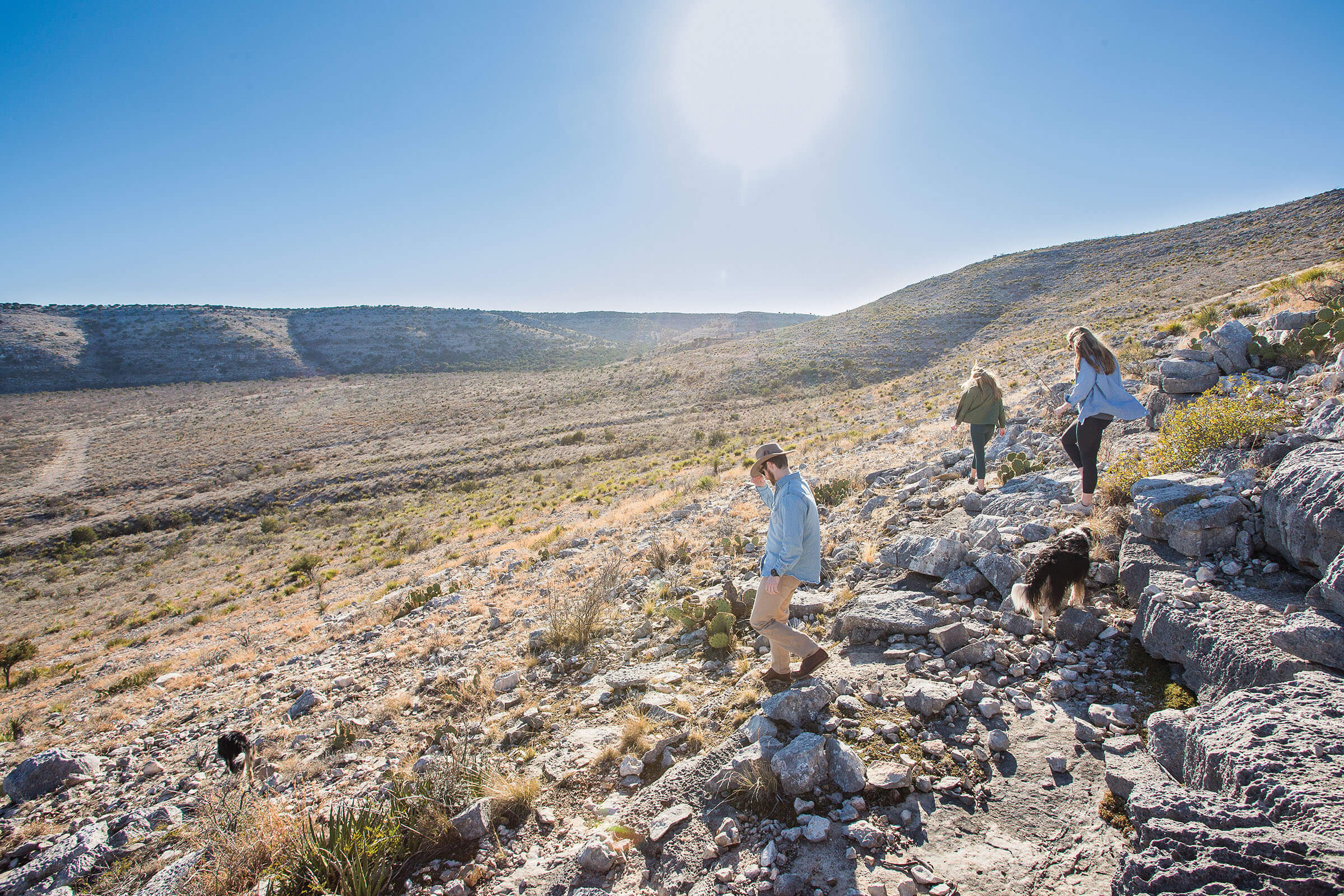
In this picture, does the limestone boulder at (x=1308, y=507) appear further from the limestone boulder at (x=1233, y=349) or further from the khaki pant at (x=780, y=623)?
the limestone boulder at (x=1233, y=349)

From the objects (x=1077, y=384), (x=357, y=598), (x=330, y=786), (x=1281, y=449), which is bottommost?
(x=357, y=598)

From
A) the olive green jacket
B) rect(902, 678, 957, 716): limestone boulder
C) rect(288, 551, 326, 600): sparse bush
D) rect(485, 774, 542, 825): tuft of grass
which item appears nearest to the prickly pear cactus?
the olive green jacket

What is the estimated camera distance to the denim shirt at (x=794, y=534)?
4.20 m

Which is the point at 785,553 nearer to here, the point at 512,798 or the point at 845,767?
the point at 845,767

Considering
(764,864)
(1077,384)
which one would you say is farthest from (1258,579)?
(764,864)

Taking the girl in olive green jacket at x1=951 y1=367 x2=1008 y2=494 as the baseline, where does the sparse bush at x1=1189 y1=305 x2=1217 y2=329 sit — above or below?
above

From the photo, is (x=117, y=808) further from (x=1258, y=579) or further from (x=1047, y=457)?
(x=1047, y=457)

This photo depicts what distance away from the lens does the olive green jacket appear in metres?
7.64

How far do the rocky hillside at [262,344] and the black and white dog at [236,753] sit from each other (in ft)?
260

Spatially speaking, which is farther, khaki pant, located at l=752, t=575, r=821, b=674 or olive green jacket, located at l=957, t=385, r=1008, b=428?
olive green jacket, located at l=957, t=385, r=1008, b=428

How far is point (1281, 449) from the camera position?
460cm

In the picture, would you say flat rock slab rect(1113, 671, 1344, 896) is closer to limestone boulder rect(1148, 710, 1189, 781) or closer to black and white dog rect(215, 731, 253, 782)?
limestone boulder rect(1148, 710, 1189, 781)

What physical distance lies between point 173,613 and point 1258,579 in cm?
2763

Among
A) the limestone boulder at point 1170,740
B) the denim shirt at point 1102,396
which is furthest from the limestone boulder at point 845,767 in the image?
the denim shirt at point 1102,396
